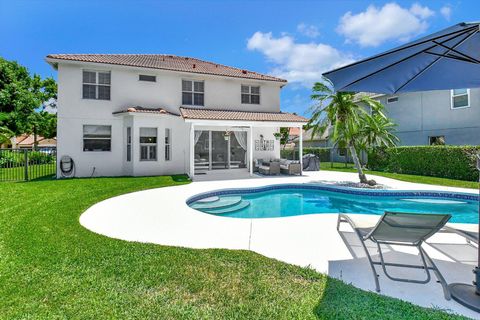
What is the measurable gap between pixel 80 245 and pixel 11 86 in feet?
112

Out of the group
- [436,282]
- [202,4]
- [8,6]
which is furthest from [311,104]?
[8,6]

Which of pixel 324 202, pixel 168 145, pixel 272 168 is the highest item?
pixel 168 145

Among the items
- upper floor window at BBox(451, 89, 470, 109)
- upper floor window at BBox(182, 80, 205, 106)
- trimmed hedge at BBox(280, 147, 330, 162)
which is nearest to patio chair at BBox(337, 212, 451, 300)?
upper floor window at BBox(182, 80, 205, 106)

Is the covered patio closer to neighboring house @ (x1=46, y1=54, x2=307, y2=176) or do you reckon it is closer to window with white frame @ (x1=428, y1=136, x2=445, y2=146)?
neighboring house @ (x1=46, y1=54, x2=307, y2=176)

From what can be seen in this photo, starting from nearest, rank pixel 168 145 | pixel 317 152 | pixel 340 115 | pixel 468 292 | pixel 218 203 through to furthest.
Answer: pixel 468 292 → pixel 218 203 → pixel 340 115 → pixel 168 145 → pixel 317 152

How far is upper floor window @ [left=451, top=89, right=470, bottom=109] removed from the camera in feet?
61.8

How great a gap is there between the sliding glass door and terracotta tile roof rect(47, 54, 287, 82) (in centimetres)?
447

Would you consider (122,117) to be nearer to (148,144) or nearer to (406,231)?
(148,144)

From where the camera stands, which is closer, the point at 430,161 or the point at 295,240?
the point at 295,240

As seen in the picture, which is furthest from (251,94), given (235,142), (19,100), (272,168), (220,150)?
(19,100)

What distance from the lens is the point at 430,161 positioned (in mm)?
17688

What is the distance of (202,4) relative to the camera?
15375 mm

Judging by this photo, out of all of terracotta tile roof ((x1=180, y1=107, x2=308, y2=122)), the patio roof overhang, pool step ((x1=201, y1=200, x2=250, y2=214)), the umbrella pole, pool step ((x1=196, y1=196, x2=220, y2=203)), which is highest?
terracotta tile roof ((x1=180, y1=107, x2=308, y2=122))

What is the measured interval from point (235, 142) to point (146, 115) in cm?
705
